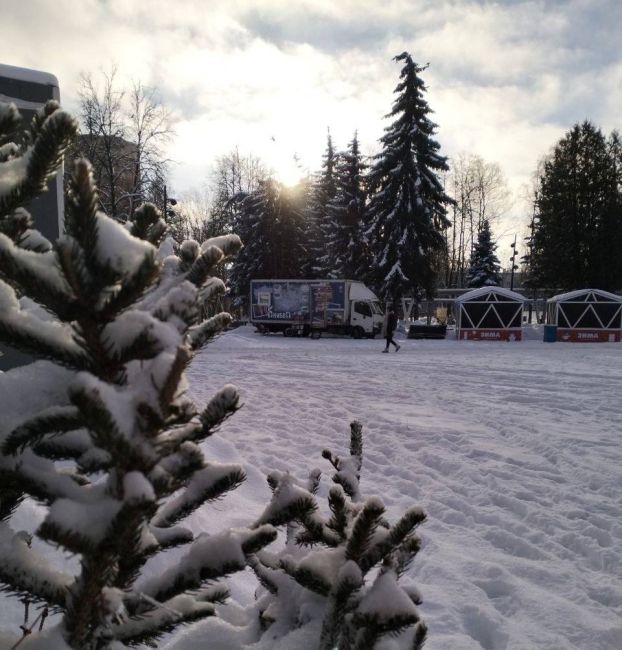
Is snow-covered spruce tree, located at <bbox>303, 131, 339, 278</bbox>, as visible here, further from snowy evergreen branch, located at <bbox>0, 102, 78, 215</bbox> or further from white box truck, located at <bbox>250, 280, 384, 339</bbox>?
snowy evergreen branch, located at <bbox>0, 102, 78, 215</bbox>

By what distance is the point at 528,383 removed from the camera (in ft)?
39.0

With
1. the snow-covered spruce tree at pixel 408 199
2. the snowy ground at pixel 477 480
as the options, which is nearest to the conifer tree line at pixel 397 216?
the snow-covered spruce tree at pixel 408 199

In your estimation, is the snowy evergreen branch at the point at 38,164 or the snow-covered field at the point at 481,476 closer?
the snowy evergreen branch at the point at 38,164

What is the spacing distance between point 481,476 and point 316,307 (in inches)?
828

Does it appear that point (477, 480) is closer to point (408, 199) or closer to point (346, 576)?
point (346, 576)

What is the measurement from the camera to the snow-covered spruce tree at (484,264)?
43.5 meters

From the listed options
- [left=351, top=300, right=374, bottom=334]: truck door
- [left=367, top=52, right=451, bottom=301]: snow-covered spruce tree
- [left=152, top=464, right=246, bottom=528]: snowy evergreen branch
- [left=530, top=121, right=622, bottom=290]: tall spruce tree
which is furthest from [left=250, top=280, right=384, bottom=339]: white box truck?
[left=152, top=464, right=246, bottom=528]: snowy evergreen branch

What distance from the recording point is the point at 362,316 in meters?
26.5

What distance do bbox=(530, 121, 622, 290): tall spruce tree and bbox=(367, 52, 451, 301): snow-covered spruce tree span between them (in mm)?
10681

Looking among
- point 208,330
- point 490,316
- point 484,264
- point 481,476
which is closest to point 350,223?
point 490,316

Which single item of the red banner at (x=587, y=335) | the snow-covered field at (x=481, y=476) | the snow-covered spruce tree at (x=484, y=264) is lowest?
the snow-covered field at (x=481, y=476)

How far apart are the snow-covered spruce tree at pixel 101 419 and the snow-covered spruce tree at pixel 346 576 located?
207 millimetres

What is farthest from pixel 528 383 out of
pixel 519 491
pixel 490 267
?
pixel 490 267

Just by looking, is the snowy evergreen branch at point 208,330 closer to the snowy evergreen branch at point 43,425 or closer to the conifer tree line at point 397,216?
the snowy evergreen branch at point 43,425
